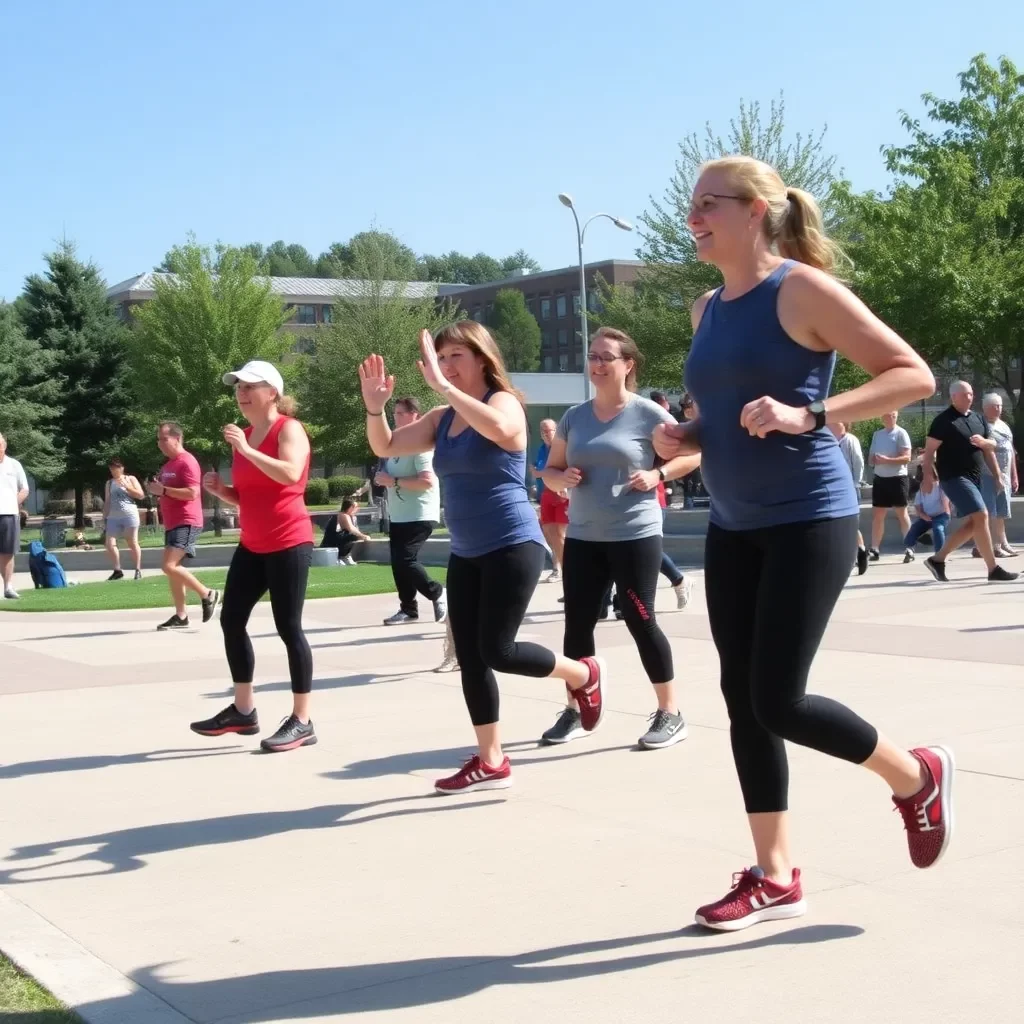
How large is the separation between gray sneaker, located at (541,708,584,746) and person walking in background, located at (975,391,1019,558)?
31.2 ft

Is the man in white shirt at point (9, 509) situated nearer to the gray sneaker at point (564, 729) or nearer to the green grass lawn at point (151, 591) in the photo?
the green grass lawn at point (151, 591)

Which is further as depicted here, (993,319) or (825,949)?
(993,319)

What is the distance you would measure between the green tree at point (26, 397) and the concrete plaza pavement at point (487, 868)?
4126 centimetres

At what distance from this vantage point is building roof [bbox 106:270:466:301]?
61750mm

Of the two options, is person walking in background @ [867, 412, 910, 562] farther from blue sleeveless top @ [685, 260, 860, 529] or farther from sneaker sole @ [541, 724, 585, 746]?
blue sleeveless top @ [685, 260, 860, 529]

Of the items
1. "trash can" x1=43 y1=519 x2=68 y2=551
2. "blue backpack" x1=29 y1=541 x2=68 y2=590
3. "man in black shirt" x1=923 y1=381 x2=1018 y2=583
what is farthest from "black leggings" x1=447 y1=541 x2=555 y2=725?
"trash can" x1=43 y1=519 x2=68 y2=551

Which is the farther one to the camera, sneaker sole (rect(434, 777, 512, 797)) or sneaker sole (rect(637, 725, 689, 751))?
sneaker sole (rect(637, 725, 689, 751))

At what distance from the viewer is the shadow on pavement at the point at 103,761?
673 centimetres

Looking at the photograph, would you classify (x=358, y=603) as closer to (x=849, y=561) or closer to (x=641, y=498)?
(x=641, y=498)

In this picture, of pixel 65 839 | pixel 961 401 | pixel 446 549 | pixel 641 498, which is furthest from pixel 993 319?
pixel 65 839

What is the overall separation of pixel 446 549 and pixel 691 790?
17.8m

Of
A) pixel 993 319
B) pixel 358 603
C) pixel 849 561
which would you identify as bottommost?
pixel 358 603

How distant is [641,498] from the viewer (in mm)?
Answer: 6738

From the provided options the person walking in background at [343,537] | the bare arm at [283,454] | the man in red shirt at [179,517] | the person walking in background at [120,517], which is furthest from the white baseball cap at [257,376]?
the person walking in background at [343,537]
